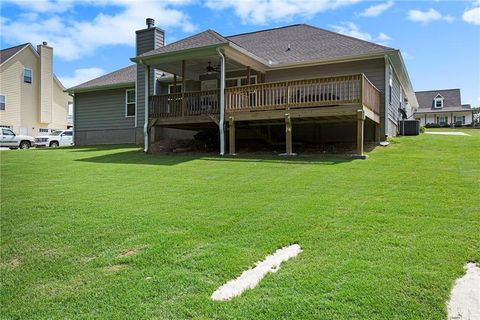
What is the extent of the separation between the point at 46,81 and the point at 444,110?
44.8 metres

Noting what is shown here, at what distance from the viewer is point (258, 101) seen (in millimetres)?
12586

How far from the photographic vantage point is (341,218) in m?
5.21

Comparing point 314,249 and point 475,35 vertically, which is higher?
point 475,35


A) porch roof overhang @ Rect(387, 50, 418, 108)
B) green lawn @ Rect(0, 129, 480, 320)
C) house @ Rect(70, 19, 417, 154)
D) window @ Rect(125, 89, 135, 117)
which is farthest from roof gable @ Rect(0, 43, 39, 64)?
porch roof overhang @ Rect(387, 50, 418, 108)

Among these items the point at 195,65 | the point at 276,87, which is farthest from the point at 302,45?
the point at 276,87

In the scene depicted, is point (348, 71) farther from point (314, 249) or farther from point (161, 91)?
point (314, 249)

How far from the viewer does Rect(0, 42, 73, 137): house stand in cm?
3425

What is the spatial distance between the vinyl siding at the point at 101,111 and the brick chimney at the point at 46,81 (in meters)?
17.1

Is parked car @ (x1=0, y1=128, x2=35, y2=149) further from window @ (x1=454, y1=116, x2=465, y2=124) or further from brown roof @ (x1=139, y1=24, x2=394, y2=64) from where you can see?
window @ (x1=454, y1=116, x2=465, y2=124)

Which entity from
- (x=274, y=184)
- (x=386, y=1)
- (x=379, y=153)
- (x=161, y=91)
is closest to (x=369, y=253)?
(x=274, y=184)

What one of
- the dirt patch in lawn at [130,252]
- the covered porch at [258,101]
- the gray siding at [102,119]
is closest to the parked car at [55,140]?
the gray siding at [102,119]

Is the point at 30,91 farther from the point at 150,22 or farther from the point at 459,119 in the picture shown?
the point at 459,119

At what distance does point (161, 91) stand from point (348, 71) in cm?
921

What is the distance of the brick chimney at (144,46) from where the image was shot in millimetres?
18750
